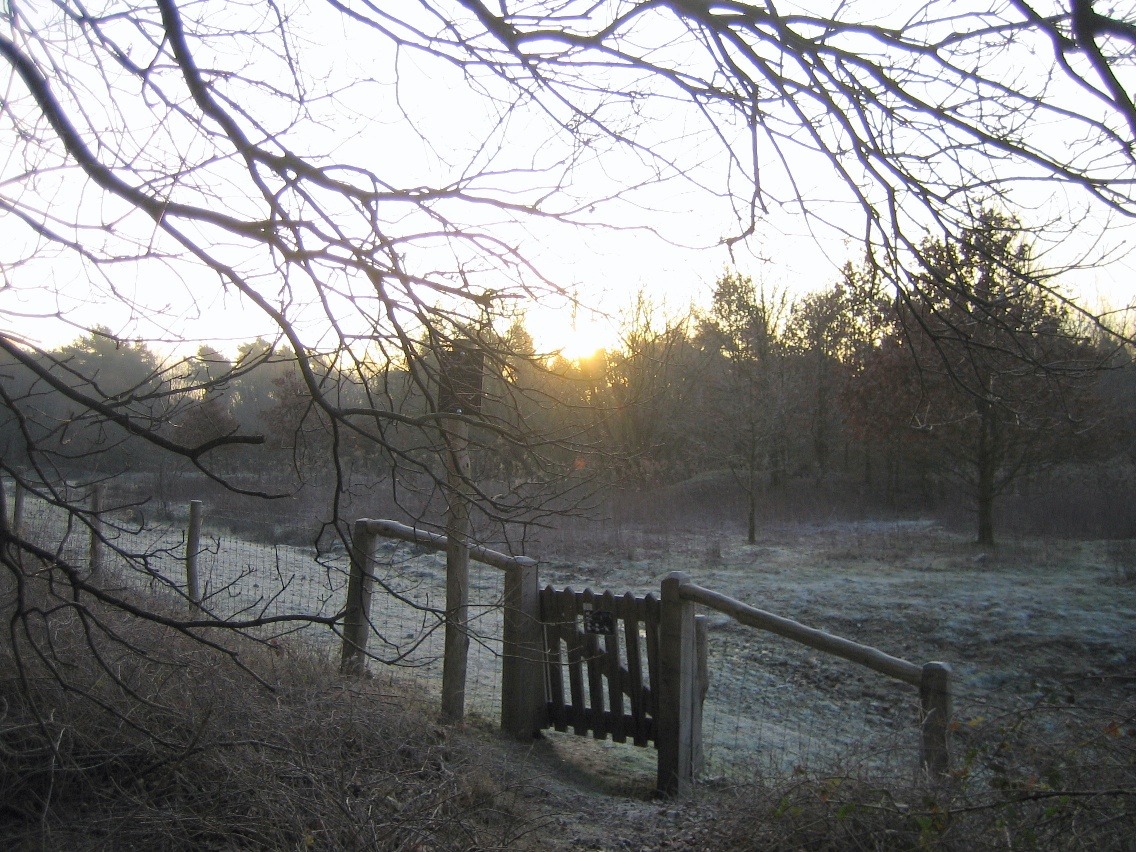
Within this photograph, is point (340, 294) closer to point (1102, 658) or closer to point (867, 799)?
point (867, 799)

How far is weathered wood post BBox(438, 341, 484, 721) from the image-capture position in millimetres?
3701

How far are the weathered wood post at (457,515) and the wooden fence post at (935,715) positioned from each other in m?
2.13

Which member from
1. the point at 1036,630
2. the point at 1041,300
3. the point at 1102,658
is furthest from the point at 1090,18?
the point at 1036,630

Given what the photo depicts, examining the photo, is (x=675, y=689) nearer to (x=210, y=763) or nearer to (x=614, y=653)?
(x=614, y=653)

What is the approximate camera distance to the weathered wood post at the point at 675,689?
5.45 m

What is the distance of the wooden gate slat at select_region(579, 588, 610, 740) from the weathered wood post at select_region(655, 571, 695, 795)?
56 centimetres

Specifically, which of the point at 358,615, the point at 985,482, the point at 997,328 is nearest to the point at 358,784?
the point at 358,615

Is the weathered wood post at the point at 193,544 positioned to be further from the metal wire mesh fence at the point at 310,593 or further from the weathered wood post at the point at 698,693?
the weathered wood post at the point at 698,693

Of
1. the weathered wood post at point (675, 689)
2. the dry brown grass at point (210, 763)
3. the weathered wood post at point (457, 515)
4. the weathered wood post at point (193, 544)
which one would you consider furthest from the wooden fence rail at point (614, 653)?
the weathered wood post at point (193, 544)

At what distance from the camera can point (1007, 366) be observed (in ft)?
12.9

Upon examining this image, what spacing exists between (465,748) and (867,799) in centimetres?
228

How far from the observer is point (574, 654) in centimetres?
610

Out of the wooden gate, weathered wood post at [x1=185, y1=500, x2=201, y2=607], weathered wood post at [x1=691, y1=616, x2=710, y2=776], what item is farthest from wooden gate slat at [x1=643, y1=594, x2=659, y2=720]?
weathered wood post at [x1=185, y1=500, x2=201, y2=607]

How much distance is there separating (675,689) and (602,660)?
2.28 ft
